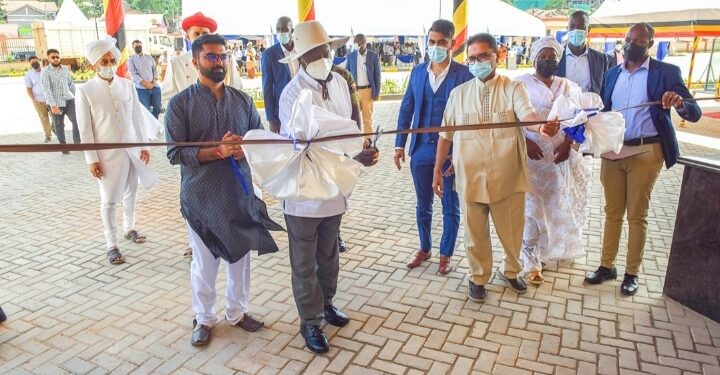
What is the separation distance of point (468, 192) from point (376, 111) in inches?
415

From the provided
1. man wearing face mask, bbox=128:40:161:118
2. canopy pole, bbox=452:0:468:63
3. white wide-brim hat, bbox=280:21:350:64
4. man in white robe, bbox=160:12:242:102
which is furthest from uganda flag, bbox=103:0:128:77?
white wide-brim hat, bbox=280:21:350:64

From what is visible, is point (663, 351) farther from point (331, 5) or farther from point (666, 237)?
point (331, 5)

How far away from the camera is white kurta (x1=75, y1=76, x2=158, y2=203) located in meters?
4.46

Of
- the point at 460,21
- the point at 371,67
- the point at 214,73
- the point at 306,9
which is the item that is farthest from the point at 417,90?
the point at 371,67

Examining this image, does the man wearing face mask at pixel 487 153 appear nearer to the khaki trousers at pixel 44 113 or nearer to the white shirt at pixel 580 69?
the white shirt at pixel 580 69

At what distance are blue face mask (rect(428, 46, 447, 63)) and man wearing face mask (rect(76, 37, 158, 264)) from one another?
2.66 m

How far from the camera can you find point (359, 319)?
11.8 ft

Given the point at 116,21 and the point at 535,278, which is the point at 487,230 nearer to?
the point at 535,278

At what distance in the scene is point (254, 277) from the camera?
4312mm

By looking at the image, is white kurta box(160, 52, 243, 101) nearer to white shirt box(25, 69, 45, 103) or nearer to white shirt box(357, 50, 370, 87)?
white shirt box(357, 50, 370, 87)

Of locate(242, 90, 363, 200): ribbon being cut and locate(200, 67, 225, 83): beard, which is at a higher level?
locate(200, 67, 225, 83): beard

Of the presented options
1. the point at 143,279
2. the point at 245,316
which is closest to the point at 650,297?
the point at 245,316

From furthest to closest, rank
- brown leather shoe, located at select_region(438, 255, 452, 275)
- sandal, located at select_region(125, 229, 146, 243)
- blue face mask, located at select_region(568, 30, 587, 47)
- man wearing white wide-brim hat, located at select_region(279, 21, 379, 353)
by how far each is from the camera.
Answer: sandal, located at select_region(125, 229, 146, 243) → blue face mask, located at select_region(568, 30, 587, 47) → brown leather shoe, located at select_region(438, 255, 452, 275) → man wearing white wide-brim hat, located at select_region(279, 21, 379, 353)

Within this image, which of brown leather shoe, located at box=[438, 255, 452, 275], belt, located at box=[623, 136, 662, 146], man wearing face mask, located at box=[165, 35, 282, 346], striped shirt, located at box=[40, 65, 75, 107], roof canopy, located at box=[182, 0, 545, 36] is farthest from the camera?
roof canopy, located at box=[182, 0, 545, 36]
